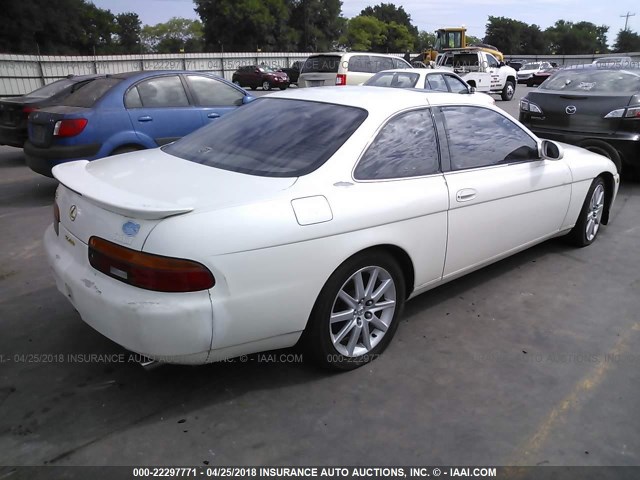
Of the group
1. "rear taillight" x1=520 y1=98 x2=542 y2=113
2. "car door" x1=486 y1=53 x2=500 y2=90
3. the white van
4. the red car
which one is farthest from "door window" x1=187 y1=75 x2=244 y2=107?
the red car

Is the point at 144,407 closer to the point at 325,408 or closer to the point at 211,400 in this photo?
the point at 211,400

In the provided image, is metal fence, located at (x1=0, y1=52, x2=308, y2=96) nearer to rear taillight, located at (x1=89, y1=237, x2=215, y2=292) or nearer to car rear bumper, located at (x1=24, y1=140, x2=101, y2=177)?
car rear bumper, located at (x1=24, y1=140, x2=101, y2=177)

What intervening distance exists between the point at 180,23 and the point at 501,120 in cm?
12511

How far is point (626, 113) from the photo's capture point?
6.93 m

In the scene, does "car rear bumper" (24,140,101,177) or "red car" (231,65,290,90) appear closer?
"car rear bumper" (24,140,101,177)

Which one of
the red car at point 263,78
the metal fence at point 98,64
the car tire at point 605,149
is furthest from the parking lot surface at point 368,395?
the red car at point 263,78

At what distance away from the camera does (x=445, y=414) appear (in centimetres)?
264

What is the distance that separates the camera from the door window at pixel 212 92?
7.16 meters

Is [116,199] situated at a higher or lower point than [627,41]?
lower

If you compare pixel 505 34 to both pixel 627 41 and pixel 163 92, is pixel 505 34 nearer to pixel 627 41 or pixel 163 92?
pixel 627 41

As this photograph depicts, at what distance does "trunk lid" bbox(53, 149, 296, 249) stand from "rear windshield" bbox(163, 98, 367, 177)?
0.14 metres

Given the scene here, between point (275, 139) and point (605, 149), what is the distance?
5.74 metres

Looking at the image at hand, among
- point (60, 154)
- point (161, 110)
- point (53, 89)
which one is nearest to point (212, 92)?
point (161, 110)

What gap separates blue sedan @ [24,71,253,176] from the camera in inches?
244
